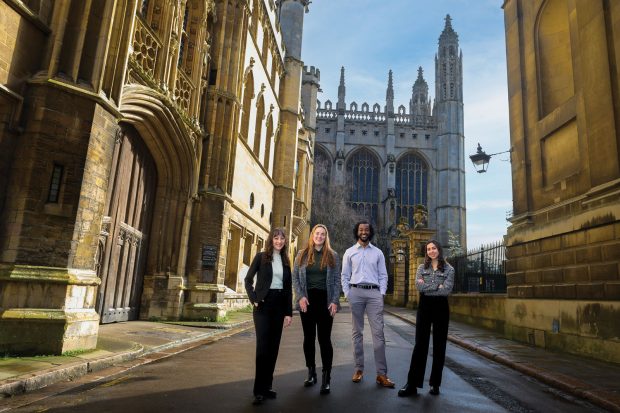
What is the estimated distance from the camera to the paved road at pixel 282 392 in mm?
3721

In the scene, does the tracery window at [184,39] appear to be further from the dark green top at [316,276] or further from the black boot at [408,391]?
the black boot at [408,391]

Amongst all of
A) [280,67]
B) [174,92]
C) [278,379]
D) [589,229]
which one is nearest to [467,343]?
[589,229]

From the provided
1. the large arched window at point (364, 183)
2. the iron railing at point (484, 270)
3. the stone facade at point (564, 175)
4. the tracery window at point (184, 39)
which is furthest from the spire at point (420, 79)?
the tracery window at point (184, 39)

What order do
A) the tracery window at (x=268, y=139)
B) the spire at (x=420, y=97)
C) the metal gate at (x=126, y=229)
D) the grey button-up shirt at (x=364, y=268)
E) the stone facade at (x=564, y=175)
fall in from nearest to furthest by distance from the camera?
1. the grey button-up shirt at (x=364, y=268)
2. the stone facade at (x=564, y=175)
3. the metal gate at (x=126, y=229)
4. the tracery window at (x=268, y=139)
5. the spire at (x=420, y=97)

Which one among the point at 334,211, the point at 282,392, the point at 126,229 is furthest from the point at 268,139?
the point at 334,211

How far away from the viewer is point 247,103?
59.0 ft

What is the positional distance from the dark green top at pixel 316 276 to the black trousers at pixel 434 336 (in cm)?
111

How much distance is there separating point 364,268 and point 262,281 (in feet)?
4.00

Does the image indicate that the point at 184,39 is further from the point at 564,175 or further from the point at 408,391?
the point at 408,391

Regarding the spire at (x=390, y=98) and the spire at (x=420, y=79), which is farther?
the spire at (x=420, y=79)

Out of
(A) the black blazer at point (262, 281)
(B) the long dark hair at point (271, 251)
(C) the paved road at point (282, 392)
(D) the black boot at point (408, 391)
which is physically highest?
(B) the long dark hair at point (271, 251)

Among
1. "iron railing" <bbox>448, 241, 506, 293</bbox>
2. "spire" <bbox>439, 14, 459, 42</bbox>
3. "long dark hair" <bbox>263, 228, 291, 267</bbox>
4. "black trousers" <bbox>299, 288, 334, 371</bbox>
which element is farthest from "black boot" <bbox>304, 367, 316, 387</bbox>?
"spire" <bbox>439, 14, 459, 42</bbox>

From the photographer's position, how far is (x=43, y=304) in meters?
5.63

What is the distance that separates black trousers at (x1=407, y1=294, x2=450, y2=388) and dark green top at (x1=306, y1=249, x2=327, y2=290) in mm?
1113
